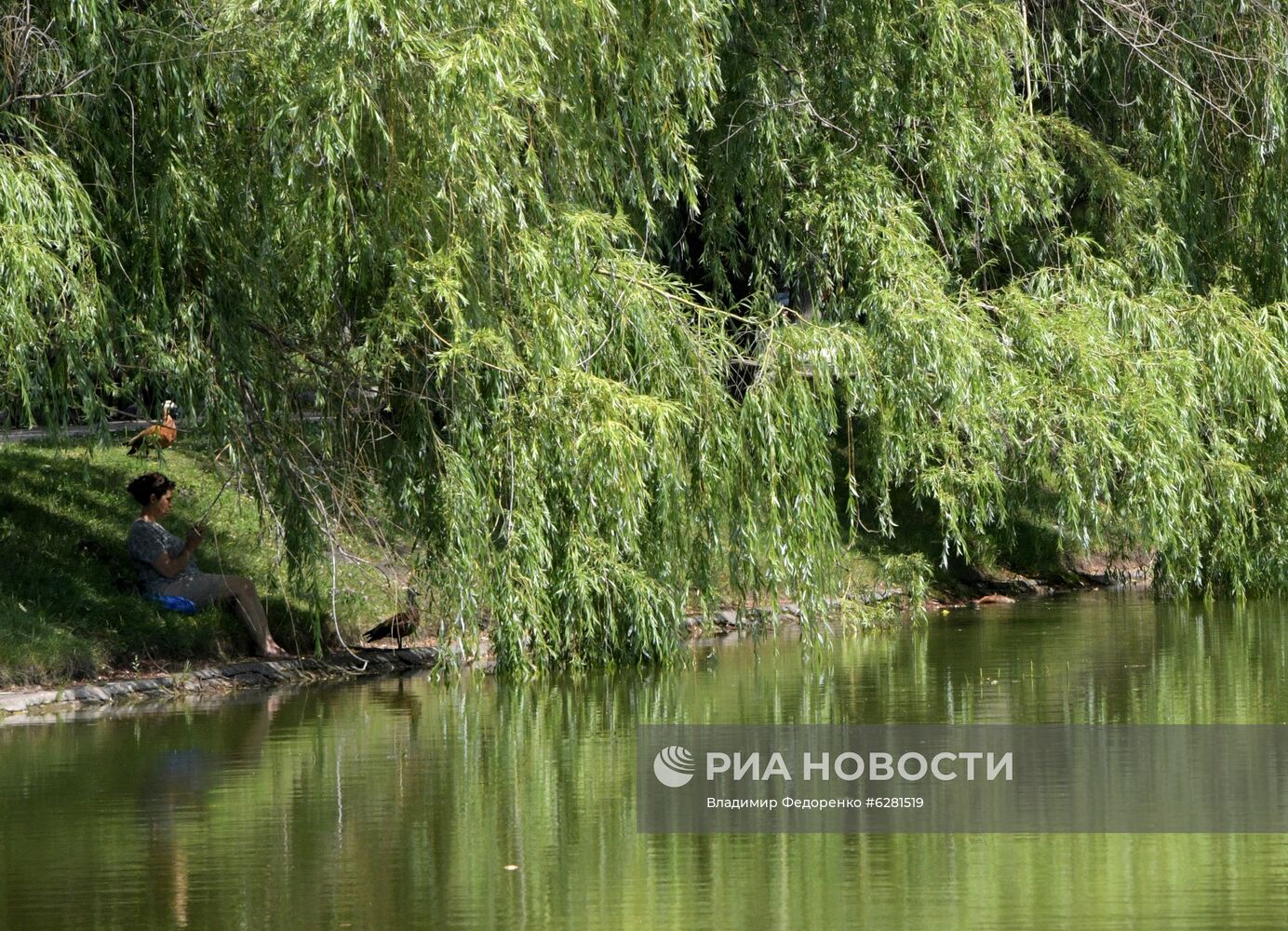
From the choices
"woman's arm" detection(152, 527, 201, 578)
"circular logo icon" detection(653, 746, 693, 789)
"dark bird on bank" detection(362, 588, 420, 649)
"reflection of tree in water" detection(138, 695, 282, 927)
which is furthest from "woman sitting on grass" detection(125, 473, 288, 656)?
"circular logo icon" detection(653, 746, 693, 789)

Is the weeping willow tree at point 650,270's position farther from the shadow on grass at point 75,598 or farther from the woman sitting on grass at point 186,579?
the shadow on grass at point 75,598

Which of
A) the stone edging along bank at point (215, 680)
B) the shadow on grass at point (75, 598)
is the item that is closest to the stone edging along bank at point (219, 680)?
the stone edging along bank at point (215, 680)

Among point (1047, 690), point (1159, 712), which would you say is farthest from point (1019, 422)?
point (1159, 712)

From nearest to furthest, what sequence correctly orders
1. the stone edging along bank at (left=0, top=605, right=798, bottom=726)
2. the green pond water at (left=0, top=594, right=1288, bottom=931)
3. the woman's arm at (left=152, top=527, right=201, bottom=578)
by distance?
the green pond water at (left=0, top=594, right=1288, bottom=931) < the stone edging along bank at (left=0, top=605, right=798, bottom=726) < the woman's arm at (left=152, top=527, right=201, bottom=578)

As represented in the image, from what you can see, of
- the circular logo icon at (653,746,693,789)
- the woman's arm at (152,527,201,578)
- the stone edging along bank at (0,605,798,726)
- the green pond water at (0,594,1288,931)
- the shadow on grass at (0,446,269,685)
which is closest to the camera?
the green pond water at (0,594,1288,931)

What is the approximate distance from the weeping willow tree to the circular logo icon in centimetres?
256

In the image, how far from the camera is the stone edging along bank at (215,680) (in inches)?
469

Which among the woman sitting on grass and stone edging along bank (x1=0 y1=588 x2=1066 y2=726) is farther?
the woman sitting on grass

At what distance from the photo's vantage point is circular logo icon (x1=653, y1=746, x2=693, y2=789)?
28.8ft

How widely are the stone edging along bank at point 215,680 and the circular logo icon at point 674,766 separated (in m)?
3.80

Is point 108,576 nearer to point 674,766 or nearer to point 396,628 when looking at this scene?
point 396,628

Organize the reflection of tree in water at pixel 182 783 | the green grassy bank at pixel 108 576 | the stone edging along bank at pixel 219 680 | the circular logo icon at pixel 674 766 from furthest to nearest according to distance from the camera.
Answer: the green grassy bank at pixel 108 576
the stone edging along bank at pixel 219 680
the circular logo icon at pixel 674 766
the reflection of tree in water at pixel 182 783

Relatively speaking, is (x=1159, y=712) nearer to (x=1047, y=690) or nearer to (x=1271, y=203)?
(x=1047, y=690)

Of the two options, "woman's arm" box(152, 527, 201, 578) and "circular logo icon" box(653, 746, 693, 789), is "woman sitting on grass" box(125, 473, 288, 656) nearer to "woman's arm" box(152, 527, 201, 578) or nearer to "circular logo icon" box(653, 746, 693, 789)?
"woman's arm" box(152, 527, 201, 578)
